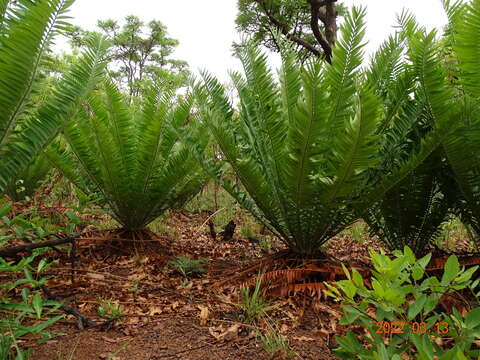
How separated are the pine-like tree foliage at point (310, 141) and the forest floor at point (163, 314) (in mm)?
420

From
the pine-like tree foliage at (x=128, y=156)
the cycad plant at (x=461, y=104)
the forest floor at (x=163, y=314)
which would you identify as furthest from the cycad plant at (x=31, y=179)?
the cycad plant at (x=461, y=104)

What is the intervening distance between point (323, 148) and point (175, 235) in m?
1.98

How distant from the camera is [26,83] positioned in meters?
1.18

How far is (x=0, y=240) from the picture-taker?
3.97 feet

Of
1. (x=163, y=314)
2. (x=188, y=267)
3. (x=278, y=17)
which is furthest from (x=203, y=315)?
(x=278, y=17)

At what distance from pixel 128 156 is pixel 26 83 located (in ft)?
3.73

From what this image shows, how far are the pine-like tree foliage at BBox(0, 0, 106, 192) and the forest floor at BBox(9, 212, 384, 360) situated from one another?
0.54m

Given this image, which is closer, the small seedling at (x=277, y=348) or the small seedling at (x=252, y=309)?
the small seedling at (x=277, y=348)

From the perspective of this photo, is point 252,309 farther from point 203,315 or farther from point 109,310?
point 109,310

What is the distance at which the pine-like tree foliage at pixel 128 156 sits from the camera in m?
2.14

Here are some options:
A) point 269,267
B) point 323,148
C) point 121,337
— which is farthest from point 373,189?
point 121,337
